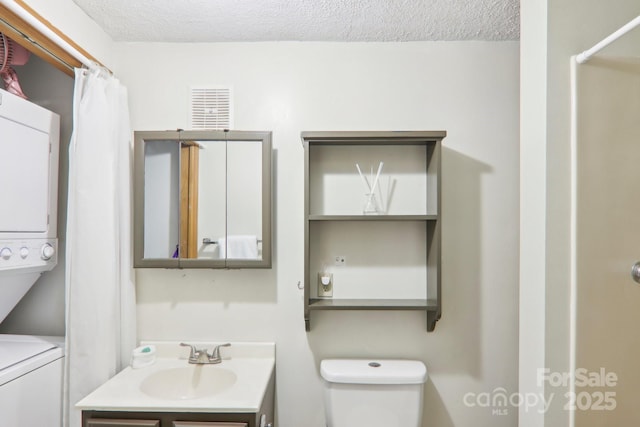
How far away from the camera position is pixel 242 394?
1516 millimetres

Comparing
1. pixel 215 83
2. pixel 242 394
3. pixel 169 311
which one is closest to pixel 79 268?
pixel 169 311

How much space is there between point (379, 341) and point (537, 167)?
1.08 metres

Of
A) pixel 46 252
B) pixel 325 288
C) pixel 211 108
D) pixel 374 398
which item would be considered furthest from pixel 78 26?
pixel 374 398

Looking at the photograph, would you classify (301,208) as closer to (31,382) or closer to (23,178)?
(23,178)

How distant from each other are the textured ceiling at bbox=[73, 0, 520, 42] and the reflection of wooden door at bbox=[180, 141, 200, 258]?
546 mm

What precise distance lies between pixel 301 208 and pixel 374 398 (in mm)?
923

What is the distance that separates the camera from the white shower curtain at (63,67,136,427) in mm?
1641

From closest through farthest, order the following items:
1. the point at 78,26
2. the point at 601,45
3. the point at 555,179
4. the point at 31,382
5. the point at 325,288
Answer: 1. the point at 601,45
2. the point at 555,179
3. the point at 31,382
4. the point at 78,26
5. the point at 325,288

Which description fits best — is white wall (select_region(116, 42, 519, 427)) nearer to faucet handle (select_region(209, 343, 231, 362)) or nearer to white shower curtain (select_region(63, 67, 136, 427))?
faucet handle (select_region(209, 343, 231, 362))

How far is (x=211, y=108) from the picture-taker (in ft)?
6.26

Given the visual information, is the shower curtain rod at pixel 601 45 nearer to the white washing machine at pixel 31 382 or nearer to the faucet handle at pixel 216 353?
the faucet handle at pixel 216 353

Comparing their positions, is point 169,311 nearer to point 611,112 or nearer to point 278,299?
point 278,299

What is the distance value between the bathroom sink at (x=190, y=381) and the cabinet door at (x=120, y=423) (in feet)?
0.85

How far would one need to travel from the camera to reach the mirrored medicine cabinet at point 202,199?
180 centimetres
